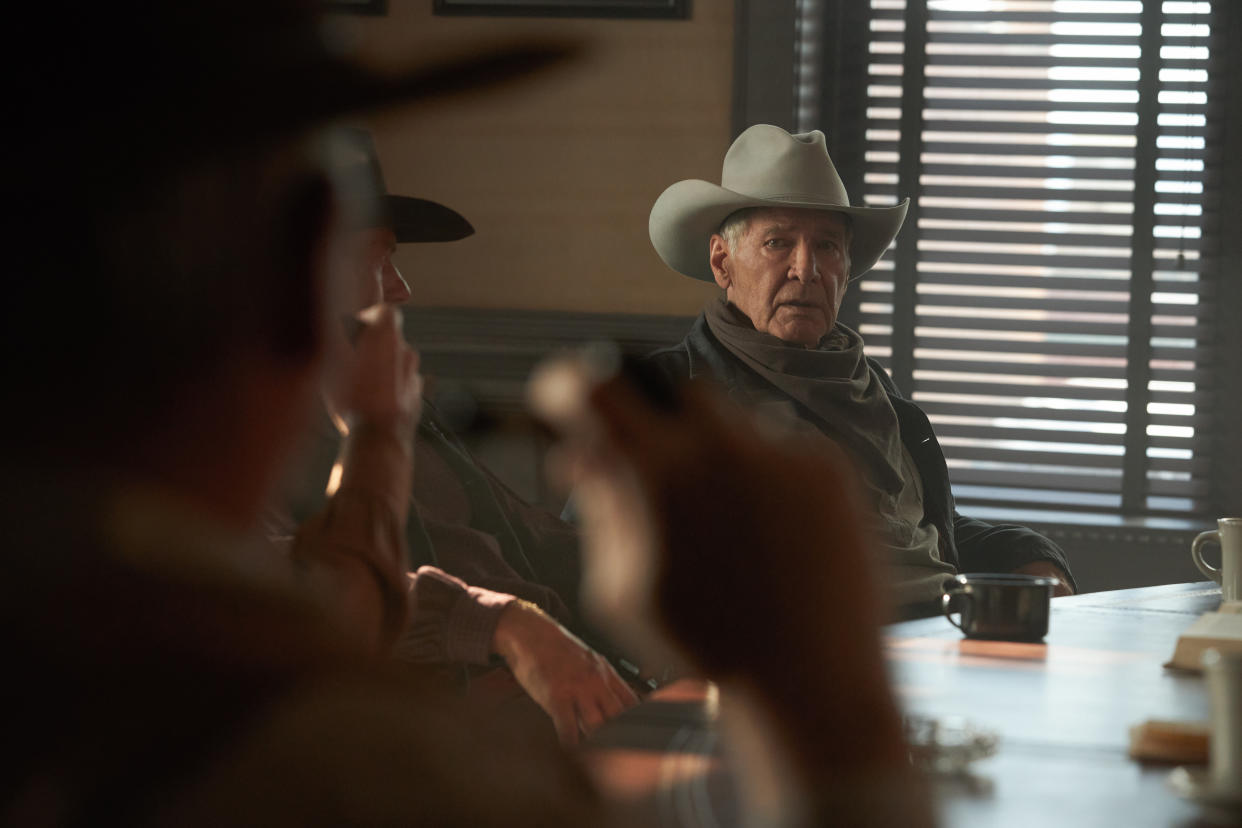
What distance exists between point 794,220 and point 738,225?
13 centimetres

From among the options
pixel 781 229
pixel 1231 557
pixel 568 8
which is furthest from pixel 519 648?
pixel 568 8

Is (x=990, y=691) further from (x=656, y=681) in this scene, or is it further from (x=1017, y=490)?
(x=1017, y=490)

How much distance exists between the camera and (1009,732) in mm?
1100

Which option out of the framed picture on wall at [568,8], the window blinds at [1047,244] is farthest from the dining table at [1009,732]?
the framed picture on wall at [568,8]

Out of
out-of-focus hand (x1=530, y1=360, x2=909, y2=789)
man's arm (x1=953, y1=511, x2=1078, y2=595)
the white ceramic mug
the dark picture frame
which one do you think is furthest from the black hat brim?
out-of-focus hand (x1=530, y1=360, x2=909, y2=789)

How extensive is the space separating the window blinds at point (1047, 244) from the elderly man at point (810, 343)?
0.65m

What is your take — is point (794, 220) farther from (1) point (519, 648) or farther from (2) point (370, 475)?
(2) point (370, 475)

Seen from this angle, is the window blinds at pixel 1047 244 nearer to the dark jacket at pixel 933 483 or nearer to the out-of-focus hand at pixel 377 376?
the dark jacket at pixel 933 483

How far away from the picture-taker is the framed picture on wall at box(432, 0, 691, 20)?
125 inches

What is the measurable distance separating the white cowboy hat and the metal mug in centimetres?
132

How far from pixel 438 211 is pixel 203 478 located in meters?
2.13

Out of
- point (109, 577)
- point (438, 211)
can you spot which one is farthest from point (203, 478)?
point (438, 211)

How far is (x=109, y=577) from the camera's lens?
13.7 inches

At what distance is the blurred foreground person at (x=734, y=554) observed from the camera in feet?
1.58
